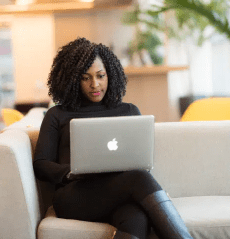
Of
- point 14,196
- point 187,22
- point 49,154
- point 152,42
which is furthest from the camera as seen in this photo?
point 187,22

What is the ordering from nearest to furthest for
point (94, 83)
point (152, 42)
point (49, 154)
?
point (49, 154) → point (94, 83) → point (152, 42)

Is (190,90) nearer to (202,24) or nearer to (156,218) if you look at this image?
(202,24)

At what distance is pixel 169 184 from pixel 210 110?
93cm

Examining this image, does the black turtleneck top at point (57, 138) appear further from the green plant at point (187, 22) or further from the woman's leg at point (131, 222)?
the green plant at point (187, 22)

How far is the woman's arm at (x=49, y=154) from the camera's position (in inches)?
67.9

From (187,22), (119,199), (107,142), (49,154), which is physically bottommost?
(119,199)

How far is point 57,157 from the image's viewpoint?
1.93 m

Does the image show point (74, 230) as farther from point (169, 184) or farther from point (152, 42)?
point (152, 42)

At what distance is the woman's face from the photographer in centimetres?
200

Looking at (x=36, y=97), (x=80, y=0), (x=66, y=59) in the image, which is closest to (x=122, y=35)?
(x=80, y=0)

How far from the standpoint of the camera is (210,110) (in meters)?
2.82

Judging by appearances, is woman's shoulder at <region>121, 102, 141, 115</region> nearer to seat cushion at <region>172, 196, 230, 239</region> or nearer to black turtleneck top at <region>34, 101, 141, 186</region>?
black turtleneck top at <region>34, 101, 141, 186</region>

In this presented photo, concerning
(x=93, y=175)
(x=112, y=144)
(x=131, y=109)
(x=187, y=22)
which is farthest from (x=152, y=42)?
(x=112, y=144)

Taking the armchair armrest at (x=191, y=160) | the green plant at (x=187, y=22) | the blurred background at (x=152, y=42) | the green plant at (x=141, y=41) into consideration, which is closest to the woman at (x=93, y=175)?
the armchair armrest at (x=191, y=160)
